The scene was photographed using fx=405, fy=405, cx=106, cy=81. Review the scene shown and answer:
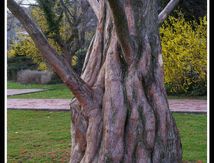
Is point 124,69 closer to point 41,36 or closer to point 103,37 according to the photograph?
point 103,37

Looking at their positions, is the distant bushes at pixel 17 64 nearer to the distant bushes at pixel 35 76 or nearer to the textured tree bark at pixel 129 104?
the distant bushes at pixel 35 76

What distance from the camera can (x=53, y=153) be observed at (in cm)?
634

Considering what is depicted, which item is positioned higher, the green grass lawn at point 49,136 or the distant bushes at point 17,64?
the distant bushes at point 17,64

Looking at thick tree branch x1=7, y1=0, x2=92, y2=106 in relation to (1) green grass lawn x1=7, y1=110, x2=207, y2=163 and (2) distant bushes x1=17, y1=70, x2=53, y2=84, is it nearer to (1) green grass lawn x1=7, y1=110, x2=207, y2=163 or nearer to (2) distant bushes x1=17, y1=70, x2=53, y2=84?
(1) green grass lawn x1=7, y1=110, x2=207, y2=163

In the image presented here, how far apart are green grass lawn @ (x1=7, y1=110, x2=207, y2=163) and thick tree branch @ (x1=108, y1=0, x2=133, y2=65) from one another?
2.48 m

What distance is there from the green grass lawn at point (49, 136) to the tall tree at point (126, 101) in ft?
6.25

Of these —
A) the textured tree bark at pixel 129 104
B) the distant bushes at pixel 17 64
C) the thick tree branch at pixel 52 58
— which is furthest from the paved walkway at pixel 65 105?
the distant bushes at pixel 17 64

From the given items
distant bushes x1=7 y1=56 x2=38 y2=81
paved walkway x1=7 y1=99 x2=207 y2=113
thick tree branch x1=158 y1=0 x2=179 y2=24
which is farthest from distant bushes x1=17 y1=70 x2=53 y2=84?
thick tree branch x1=158 y1=0 x2=179 y2=24

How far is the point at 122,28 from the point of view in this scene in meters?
3.79

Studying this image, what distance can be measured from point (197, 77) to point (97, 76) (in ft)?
32.4

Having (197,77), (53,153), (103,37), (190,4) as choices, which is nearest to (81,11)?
(190,4)

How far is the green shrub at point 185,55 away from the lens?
12906 mm

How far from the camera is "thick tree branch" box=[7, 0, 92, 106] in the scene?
3660 mm

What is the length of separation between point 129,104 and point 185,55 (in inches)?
368
